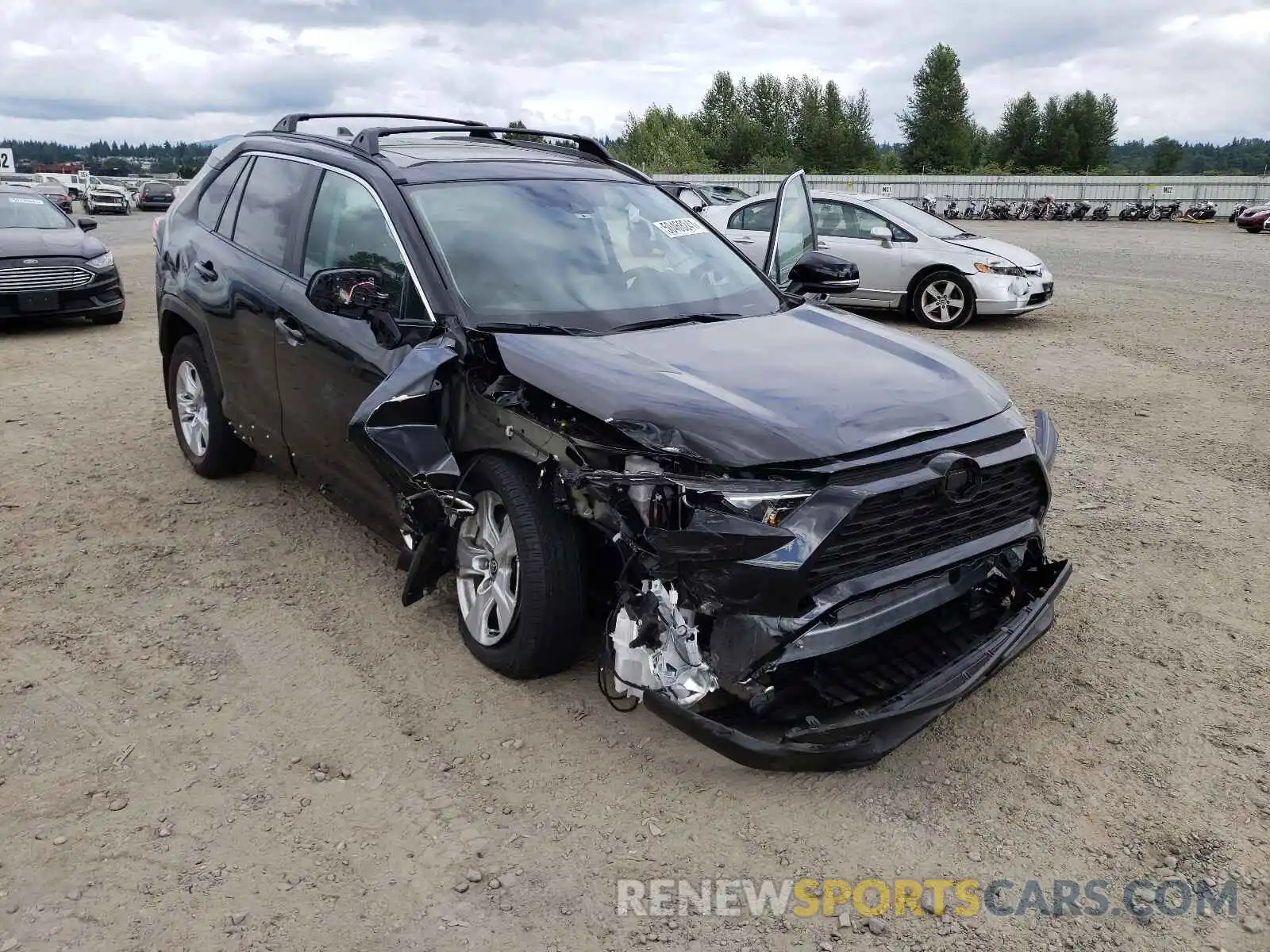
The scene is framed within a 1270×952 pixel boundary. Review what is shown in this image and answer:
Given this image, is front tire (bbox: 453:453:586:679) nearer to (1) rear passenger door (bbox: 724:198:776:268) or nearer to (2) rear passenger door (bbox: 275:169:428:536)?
(2) rear passenger door (bbox: 275:169:428:536)

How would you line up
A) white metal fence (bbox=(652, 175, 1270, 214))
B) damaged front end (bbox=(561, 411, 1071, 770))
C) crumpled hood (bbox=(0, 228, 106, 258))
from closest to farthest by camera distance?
1. damaged front end (bbox=(561, 411, 1071, 770))
2. crumpled hood (bbox=(0, 228, 106, 258))
3. white metal fence (bbox=(652, 175, 1270, 214))

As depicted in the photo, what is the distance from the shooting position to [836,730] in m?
2.82

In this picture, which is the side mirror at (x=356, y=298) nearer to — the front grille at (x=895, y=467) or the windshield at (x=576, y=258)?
the windshield at (x=576, y=258)

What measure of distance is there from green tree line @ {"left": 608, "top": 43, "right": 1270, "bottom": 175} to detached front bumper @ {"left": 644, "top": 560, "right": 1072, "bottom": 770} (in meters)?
70.0

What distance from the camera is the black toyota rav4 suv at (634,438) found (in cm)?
289

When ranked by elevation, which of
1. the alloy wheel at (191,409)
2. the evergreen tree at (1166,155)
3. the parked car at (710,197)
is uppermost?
the evergreen tree at (1166,155)

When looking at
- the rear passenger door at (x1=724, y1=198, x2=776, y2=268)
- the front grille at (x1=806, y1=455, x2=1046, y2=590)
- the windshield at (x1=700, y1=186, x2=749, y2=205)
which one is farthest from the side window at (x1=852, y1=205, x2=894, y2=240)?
the front grille at (x1=806, y1=455, x2=1046, y2=590)

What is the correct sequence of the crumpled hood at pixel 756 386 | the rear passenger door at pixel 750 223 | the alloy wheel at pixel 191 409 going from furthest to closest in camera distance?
the rear passenger door at pixel 750 223, the alloy wheel at pixel 191 409, the crumpled hood at pixel 756 386

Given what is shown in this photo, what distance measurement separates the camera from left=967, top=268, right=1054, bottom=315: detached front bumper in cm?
1152

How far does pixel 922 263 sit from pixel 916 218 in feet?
2.92

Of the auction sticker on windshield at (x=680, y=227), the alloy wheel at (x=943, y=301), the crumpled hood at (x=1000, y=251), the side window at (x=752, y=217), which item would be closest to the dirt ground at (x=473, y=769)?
the auction sticker on windshield at (x=680, y=227)

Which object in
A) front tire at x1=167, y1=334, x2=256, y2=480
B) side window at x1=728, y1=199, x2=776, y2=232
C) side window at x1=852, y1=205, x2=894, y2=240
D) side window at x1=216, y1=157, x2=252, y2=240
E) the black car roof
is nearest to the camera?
the black car roof

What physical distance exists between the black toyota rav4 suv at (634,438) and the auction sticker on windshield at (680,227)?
2 cm

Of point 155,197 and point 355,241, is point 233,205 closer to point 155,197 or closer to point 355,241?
point 355,241
